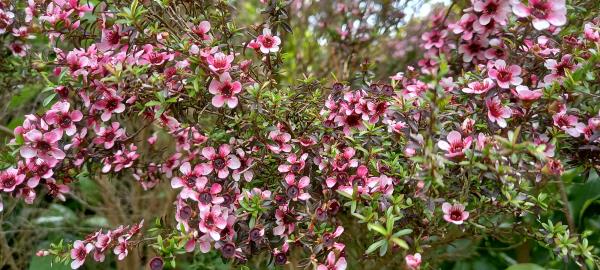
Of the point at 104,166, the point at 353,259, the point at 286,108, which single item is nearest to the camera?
the point at 286,108

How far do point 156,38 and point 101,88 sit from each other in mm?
→ 254

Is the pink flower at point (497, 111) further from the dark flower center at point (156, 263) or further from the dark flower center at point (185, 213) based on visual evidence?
the dark flower center at point (156, 263)

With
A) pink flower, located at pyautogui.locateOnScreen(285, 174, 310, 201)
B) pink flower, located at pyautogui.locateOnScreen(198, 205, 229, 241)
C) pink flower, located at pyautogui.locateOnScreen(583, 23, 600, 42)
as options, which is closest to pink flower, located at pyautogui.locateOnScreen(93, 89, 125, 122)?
pink flower, located at pyautogui.locateOnScreen(198, 205, 229, 241)

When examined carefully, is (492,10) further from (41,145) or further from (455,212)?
(41,145)

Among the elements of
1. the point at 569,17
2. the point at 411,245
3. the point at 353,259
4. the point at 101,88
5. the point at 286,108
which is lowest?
the point at 353,259

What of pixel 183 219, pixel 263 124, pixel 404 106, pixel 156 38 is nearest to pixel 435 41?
pixel 404 106

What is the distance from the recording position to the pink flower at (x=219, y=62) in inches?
71.6

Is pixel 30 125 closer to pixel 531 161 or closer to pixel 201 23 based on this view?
pixel 201 23

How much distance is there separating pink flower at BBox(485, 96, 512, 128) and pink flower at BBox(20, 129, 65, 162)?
1.39 metres

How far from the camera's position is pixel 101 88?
196cm

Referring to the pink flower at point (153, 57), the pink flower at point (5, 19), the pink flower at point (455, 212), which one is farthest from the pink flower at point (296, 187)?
the pink flower at point (5, 19)

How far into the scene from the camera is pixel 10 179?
79.6 inches

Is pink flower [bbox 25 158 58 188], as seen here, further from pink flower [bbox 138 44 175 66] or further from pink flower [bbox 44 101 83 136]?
pink flower [bbox 138 44 175 66]

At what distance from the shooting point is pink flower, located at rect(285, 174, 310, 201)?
1.83m
